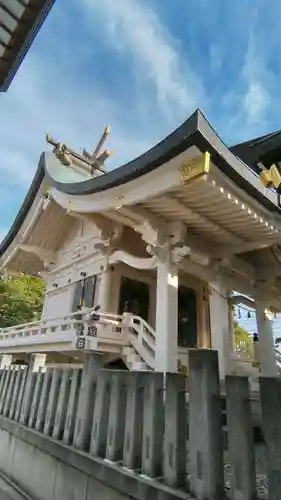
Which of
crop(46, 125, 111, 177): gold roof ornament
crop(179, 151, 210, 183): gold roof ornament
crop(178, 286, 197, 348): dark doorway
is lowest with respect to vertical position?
crop(178, 286, 197, 348): dark doorway

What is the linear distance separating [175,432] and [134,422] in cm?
A: 49

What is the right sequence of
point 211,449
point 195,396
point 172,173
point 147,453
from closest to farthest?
point 211,449 < point 195,396 < point 147,453 < point 172,173

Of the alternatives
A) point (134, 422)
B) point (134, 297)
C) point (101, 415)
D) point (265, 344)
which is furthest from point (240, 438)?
point (265, 344)

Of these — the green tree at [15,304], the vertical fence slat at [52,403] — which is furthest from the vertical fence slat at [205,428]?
the green tree at [15,304]

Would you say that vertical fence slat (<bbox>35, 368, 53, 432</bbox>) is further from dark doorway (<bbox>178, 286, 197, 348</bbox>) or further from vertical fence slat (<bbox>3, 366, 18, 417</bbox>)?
dark doorway (<bbox>178, 286, 197, 348</bbox>)

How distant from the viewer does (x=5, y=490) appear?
3.93 m

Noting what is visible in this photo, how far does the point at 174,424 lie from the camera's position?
2.32 metres

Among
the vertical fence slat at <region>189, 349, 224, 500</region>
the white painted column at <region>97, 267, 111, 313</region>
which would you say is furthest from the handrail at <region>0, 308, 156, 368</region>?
the vertical fence slat at <region>189, 349, 224, 500</region>

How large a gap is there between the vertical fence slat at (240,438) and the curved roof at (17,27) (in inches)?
144

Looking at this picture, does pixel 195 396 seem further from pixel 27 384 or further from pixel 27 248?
pixel 27 248

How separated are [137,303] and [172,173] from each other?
4.70 m

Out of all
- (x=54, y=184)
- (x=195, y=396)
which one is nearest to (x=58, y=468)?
(x=195, y=396)

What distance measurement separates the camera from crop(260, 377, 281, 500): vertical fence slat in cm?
166

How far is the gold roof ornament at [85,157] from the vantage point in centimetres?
1207
